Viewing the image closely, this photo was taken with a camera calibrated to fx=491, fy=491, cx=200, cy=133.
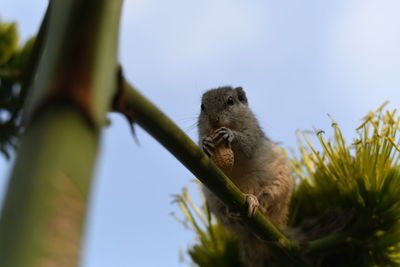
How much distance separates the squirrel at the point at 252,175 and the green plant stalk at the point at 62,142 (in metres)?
1.52

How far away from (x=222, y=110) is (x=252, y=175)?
34 cm

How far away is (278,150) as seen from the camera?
86.5 inches

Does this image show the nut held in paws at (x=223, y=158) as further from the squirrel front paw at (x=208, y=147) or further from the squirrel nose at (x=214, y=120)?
the squirrel nose at (x=214, y=120)

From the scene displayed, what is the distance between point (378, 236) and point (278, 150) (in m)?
0.61

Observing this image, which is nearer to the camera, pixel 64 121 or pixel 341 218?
pixel 64 121

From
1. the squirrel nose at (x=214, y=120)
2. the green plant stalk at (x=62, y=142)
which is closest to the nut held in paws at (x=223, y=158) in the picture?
the squirrel nose at (x=214, y=120)

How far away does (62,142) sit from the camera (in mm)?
234

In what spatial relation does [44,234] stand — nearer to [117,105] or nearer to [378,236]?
[117,105]

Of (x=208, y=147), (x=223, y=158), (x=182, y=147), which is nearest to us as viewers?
(x=182, y=147)

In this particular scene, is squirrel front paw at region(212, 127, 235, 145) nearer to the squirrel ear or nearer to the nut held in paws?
the nut held in paws

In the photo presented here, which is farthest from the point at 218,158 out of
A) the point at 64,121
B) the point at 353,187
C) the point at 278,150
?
the point at 64,121

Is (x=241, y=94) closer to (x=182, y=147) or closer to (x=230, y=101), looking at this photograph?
(x=230, y=101)

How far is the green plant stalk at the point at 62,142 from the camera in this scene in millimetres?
208

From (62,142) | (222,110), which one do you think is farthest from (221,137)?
(62,142)
